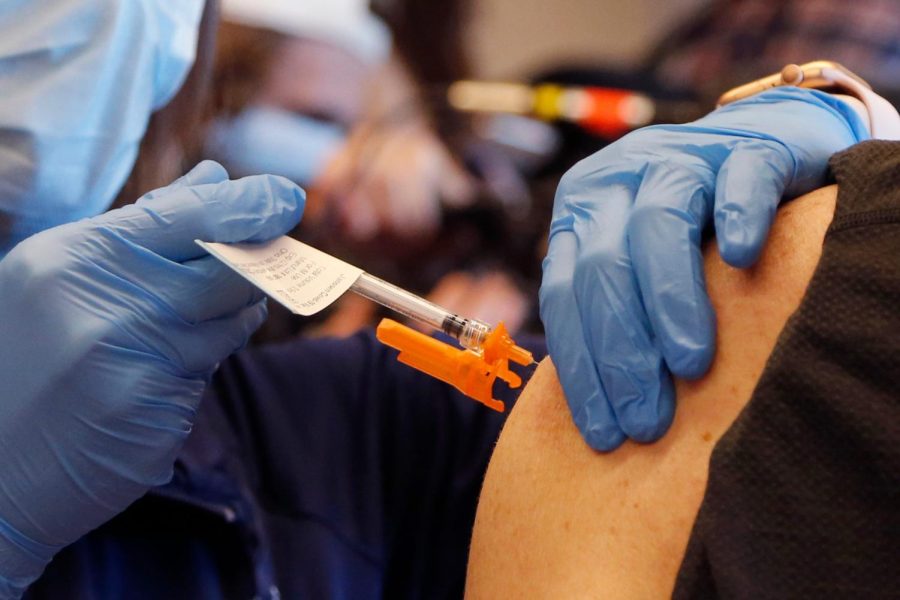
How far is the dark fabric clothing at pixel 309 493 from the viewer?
3.06ft

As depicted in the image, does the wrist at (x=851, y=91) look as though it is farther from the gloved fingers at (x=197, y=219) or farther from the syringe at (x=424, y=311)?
the gloved fingers at (x=197, y=219)

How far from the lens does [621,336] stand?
28.7 inches

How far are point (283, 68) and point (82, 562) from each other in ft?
4.90

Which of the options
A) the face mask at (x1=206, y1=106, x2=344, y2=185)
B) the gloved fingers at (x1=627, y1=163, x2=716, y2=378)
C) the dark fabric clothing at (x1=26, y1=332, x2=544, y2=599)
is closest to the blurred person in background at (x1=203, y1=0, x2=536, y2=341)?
the face mask at (x1=206, y1=106, x2=344, y2=185)

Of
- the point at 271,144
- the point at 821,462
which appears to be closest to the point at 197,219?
the point at 821,462

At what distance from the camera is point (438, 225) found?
2188 millimetres

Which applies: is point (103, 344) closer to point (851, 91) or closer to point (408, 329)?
point (408, 329)

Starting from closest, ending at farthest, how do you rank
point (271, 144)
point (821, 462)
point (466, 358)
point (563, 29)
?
point (821, 462)
point (466, 358)
point (271, 144)
point (563, 29)

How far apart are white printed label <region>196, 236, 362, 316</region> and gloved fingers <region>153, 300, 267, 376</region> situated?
104mm

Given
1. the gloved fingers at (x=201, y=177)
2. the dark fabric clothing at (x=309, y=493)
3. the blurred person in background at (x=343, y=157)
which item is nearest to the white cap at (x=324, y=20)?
the blurred person in background at (x=343, y=157)

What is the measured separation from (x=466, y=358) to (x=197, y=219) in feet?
0.90

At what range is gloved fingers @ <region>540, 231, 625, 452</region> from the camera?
2.35 ft

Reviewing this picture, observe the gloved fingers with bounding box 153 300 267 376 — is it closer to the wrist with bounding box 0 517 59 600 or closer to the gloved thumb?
the gloved thumb

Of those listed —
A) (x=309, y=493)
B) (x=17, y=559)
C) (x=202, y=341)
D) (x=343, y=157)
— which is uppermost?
(x=202, y=341)
